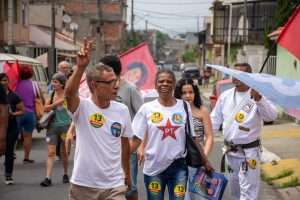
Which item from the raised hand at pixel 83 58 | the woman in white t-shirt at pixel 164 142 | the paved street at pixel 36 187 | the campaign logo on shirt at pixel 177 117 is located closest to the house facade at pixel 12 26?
the paved street at pixel 36 187

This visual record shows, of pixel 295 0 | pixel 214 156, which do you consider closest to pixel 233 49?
pixel 295 0

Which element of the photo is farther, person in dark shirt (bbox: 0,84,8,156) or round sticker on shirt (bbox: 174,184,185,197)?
person in dark shirt (bbox: 0,84,8,156)

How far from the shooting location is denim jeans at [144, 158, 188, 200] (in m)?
6.59

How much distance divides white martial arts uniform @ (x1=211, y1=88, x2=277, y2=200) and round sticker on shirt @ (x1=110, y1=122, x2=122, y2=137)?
2.07 m

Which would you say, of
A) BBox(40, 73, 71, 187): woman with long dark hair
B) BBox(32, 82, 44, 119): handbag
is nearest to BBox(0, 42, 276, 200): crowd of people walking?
BBox(40, 73, 71, 187): woman with long dark hair

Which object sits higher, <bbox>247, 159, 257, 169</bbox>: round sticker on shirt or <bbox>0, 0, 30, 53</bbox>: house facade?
<bbox>0, 0, 30, 53</bbox>: house facade

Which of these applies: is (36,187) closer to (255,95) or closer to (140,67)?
(140,67)

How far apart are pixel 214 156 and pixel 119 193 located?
30.1 feet

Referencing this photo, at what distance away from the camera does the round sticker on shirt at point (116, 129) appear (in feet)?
18.2

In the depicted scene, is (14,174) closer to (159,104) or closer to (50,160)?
(50,160)

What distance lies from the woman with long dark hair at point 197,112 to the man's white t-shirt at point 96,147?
1764 mm

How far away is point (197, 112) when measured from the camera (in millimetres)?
7332

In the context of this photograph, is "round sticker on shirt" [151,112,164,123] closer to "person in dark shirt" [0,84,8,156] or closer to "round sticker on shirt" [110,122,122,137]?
"round sticker on shirt" [110,122,122,137]

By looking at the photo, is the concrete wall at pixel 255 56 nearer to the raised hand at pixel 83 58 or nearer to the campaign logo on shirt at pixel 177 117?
the campaign logo on shirt at pixel 177 117
